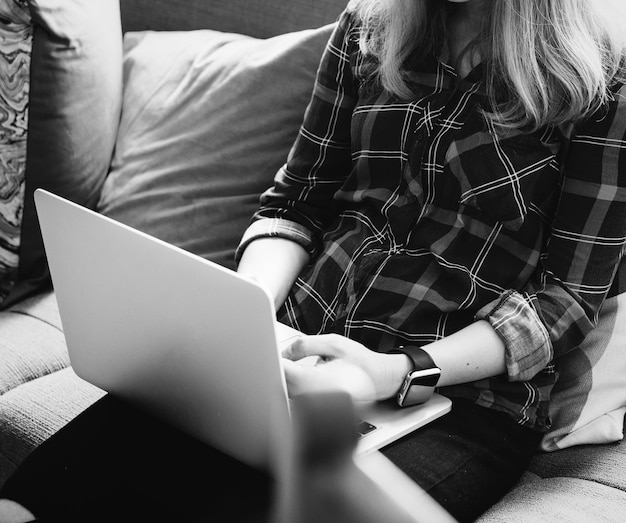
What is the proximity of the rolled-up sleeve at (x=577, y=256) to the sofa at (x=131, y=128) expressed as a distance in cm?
59

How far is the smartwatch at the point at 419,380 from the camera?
36.1 inches

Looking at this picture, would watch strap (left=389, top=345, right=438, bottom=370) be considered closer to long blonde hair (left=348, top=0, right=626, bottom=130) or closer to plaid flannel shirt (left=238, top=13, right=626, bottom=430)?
plaid flannel shirt (left=238, top=13, right=626, bottom=430)

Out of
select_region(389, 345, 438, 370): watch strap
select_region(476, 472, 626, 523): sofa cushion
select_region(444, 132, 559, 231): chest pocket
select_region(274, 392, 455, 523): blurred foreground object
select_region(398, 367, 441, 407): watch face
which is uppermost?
select_region(444, 132, 559, 231): chest pocket

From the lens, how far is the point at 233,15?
165 cm

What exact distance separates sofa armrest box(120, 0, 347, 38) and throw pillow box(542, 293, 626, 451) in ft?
2.59

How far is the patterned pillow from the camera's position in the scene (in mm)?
1369

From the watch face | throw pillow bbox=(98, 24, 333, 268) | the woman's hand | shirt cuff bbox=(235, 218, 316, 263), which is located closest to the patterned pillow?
throw pillow bbox=(98, 24, 333, 268)

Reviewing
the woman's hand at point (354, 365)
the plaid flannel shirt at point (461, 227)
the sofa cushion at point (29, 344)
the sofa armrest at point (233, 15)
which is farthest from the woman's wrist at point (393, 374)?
the sofa armrest at point (233, 15)

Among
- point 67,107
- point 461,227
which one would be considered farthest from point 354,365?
point 67,107

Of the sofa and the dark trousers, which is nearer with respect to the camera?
the dark trousers

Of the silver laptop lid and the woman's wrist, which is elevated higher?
the silver laptop lid

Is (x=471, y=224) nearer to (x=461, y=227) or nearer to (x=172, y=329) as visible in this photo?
(x=461, y=227)

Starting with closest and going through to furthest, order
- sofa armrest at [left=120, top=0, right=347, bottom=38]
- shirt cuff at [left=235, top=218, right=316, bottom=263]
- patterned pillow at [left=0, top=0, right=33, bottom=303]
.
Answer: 1. shirt cuff at [left=235, top=218, right=316, bottom=263]
2. patterned pillow at [left=0, top=0, right=33, bottom=303]
3. sofa armrest at [left=120, top=0, right=347, bottom=38]

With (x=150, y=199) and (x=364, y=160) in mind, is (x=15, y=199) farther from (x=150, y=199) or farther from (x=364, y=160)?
(x=364, y=160)
